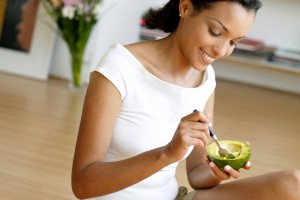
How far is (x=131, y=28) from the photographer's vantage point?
13.1 ft

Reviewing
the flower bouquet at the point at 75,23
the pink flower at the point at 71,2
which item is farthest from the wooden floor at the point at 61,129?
the pink flower at the point at 71,2

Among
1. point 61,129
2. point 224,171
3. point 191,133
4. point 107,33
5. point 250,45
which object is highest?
point 191,133

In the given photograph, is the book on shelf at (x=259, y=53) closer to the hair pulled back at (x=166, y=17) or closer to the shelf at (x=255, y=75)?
the shelf at (x=255, y=75)

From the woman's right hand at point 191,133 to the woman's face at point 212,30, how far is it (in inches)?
9.5

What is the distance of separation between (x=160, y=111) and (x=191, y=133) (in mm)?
277

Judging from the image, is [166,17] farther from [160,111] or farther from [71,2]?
[71,2]

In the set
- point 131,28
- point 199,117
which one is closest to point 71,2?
point 131,28

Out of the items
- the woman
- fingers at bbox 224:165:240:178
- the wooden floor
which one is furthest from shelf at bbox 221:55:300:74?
fingers at bbox 224:165:240:178

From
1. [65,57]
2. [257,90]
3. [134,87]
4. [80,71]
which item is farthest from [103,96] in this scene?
[257,90]

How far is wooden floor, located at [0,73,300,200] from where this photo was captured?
7.32ft

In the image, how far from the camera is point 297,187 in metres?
1.28

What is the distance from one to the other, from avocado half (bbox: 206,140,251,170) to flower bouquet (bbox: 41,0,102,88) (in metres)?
2.23

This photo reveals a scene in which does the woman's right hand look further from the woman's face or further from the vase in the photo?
the vase

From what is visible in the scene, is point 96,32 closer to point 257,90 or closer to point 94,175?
point 257,90
